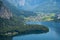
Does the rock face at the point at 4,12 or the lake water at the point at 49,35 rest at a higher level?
the rock face at the point at 4,12

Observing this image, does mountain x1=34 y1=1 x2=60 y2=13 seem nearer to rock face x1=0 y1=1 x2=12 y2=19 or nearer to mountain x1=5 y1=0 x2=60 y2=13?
mountain x1=5 y1=0 x2=60 y2=13

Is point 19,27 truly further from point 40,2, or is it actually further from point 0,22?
point 40,2

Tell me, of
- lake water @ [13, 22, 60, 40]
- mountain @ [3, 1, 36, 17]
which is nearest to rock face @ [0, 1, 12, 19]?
mountain @ [3, 1, 36, 17]

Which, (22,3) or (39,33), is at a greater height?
(22,3)

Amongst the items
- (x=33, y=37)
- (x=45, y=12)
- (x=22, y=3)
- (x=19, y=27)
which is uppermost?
(x=22, y=3)

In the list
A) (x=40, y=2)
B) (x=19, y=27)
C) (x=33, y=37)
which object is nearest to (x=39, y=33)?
(x=33, y=37)

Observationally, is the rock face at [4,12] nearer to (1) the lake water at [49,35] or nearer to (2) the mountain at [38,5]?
(2) the mountain at [38,5]

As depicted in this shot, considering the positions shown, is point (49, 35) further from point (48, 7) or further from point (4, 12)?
point (4, 12)

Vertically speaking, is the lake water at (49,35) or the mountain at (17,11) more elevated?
the mountain at (17,11)

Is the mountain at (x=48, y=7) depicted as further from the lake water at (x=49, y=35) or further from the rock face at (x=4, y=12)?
the rock face at (x=4, y=12)

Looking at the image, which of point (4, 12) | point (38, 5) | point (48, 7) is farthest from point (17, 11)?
point (48, 7)

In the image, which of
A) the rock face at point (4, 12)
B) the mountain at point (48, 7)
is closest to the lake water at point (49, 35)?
the mountain at point (48, 7)
